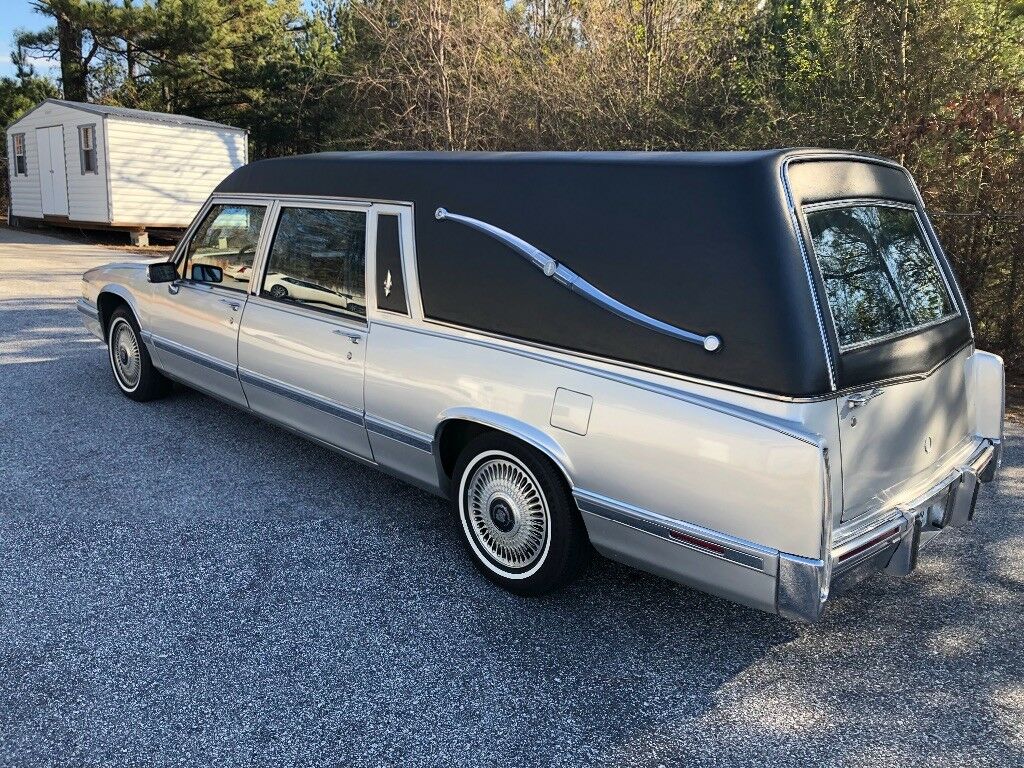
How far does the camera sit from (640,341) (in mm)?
3076

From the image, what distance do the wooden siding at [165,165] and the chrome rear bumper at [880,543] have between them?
1775 centimetres

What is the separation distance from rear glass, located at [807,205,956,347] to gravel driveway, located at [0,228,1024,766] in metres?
1.31

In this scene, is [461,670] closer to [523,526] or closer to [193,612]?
[523,526]

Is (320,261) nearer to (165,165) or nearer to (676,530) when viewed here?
(676,530)

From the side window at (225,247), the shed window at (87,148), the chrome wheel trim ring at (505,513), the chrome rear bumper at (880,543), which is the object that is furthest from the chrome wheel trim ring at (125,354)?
the shed window at (87,148)

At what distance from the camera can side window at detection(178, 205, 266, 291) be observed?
196 inches

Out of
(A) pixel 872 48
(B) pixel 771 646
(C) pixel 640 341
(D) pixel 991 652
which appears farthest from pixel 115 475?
(A) pixel 872 48

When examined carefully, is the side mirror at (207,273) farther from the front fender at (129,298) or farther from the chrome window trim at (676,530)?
the chrome window trim at (676,530)

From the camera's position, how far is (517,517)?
359 cm

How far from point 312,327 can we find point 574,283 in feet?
5.75

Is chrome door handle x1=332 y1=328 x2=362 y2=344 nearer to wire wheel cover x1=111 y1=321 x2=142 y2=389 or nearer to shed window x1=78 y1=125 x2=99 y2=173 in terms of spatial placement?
wire wheel cover x1=111 y1=321 x2=142 y2=389

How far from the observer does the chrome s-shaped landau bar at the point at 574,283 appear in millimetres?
2949

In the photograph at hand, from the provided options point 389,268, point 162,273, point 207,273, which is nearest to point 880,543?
point 389,268

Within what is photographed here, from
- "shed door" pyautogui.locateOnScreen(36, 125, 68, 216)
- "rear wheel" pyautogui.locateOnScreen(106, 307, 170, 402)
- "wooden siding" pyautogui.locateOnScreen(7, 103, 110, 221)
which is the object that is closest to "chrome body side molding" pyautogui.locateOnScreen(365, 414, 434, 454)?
"rear wheel" pyautogui.locateOnScreen(106, 307, 170, 402)
